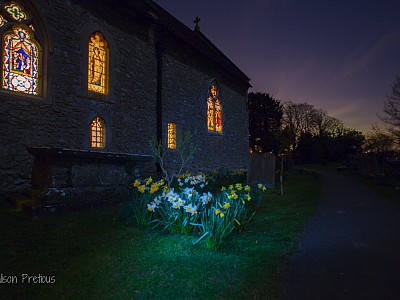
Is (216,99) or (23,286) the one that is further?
(216,99)

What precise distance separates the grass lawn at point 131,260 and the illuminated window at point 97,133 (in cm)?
432

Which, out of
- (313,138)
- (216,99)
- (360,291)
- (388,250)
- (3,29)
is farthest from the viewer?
(313,138)

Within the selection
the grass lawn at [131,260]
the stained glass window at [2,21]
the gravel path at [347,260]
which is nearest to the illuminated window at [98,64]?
the stained glass window at [2,21]

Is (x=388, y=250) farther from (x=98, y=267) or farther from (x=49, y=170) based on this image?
(x=49, y=170)

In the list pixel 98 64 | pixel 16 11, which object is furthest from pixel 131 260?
pixel 98 64

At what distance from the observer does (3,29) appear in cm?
693

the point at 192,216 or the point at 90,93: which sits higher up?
the point at 90,93

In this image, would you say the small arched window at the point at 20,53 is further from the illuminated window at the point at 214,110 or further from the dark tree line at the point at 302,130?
the dark tree line at the point at 302,130

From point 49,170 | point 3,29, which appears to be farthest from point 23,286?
point 3,29

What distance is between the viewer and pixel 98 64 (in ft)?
31.3

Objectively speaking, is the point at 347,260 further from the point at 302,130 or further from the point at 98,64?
the point at 302,130

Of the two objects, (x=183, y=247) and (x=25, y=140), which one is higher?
(x=25, y=140)

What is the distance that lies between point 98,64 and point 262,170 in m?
8.00

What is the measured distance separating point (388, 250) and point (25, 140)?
8.69 metres
